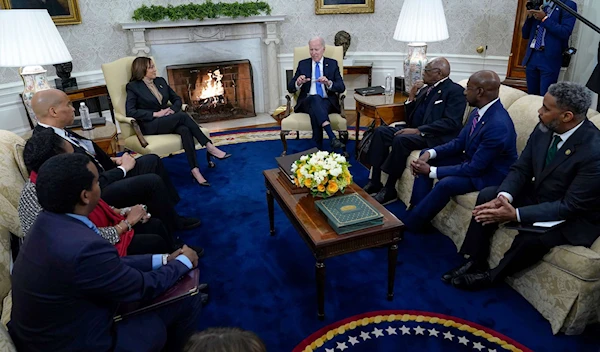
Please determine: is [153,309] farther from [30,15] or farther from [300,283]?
[30,15]

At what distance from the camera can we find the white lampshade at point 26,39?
309 cm

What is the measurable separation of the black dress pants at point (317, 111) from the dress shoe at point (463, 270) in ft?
7.48

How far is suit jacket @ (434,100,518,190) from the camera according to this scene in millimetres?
2832

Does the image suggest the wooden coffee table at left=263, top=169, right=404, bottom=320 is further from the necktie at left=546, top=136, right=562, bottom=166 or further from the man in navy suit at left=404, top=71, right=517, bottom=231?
the necktie at left=546, top=136, right=562, bottom=166

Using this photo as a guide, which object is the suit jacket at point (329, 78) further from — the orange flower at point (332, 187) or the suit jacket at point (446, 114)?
the orange flower at point (332, 187)

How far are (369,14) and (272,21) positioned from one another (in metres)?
1.42

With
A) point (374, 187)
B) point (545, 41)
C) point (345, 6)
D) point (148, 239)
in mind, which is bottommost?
point (374, 187)

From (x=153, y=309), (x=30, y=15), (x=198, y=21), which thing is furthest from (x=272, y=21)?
(x=153, y=309)

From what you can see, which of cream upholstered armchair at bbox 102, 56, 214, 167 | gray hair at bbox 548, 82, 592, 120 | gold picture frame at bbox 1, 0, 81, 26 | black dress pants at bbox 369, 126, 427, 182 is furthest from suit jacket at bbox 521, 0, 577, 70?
gold picture frame at bbox 1, 0, 81, 26

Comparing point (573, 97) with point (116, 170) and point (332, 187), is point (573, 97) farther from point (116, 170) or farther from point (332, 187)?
point (116, 170)

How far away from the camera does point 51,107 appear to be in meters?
2.65

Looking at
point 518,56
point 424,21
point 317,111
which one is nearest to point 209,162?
point 317,111

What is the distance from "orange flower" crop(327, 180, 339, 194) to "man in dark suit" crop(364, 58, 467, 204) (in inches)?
46.6

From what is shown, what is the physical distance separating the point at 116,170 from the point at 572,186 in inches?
111
